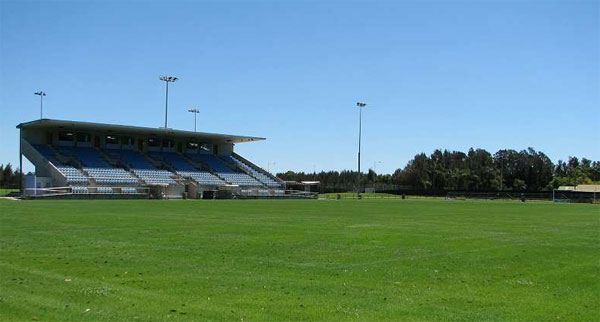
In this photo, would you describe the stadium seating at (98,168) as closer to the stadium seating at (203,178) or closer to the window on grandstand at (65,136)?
the window on grandstand at (65,136)

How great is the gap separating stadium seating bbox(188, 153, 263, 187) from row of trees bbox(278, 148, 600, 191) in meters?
43.9

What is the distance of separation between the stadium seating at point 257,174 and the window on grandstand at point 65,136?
2808 cm

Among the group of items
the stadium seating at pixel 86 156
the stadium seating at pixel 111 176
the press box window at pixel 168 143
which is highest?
the press box window at pixel 168 143

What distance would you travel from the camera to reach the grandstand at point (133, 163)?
73.7 meters

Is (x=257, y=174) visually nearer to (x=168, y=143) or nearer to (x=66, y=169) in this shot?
(x=168, y=143)

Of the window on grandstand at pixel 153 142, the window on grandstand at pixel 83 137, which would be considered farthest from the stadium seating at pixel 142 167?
the window on grandstand at pixel 153 142

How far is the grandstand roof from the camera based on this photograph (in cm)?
7931

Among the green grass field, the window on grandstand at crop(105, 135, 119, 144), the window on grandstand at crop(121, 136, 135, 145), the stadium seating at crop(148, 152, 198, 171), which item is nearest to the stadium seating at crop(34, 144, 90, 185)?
the window on grandstand at crop(105, 135, 119, 144)

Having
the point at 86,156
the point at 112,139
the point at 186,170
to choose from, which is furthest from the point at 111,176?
the point at 112,139

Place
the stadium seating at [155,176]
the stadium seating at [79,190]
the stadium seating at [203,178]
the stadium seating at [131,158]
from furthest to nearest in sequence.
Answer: the stadium seating at [203,178], the stadium seating at [131,158], the stadium seating at [155,176], the stadium seating at [79,190]

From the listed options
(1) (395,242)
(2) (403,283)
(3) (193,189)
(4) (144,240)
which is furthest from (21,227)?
(3) (193,189)

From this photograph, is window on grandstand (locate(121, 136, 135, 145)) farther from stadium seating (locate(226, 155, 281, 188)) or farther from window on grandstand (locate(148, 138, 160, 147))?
stadium seating (locate(226, 155, 281, 188))

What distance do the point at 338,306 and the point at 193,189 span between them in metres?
76.4

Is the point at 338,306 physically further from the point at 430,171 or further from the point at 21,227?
the point at 430,171
